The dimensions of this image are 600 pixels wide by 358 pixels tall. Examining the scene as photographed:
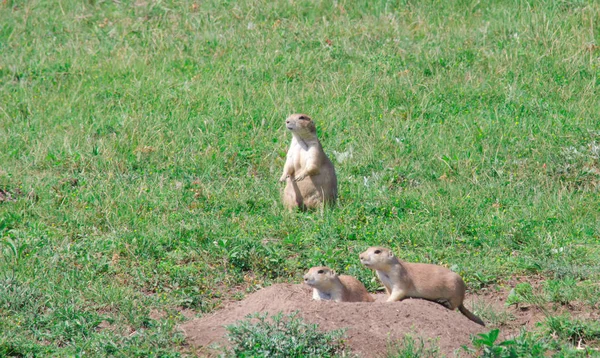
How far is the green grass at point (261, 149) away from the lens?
23.5ft

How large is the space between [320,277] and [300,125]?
259 centimetres

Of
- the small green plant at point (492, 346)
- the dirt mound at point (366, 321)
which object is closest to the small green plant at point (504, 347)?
the small green plant at point (492, 346)

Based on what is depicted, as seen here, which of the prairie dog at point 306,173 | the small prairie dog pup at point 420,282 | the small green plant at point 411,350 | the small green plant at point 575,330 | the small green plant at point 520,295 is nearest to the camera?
the small green plant at point 411,350

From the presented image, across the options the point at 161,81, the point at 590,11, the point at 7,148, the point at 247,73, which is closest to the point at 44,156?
the point at 7,148

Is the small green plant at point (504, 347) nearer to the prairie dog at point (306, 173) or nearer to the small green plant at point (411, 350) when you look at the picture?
the small green plant at point (411, 350)

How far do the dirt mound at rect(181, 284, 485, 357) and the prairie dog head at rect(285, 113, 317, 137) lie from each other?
2645mm

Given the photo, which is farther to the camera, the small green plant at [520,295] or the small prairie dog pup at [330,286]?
the small green plant at [520,295]

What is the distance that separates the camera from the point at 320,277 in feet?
21.3

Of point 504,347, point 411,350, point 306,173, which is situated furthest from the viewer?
point 306,173

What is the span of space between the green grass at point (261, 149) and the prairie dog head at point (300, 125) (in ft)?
2.47

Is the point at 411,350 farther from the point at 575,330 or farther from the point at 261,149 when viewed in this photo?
the point at 261,149

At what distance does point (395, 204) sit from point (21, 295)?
3.83 m

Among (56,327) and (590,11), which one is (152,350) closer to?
(56,327)

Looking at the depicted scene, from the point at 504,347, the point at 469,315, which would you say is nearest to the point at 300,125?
the point at 469,315
